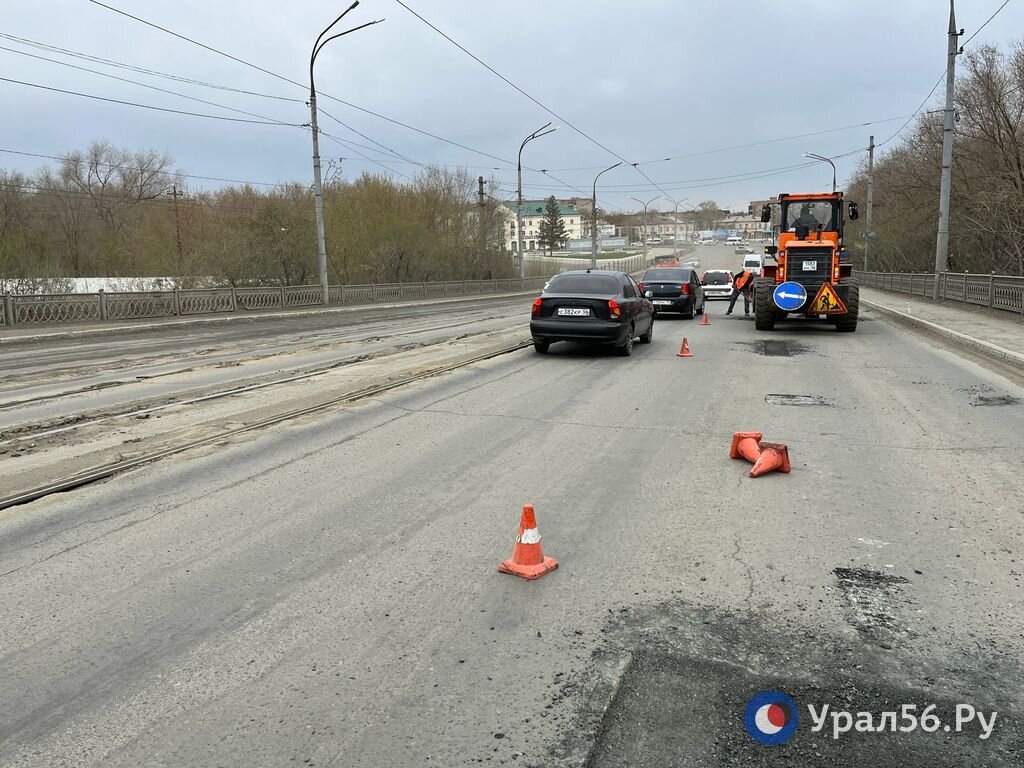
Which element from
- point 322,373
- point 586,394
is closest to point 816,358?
point 586,394

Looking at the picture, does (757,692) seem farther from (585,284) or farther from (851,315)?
(851,315)

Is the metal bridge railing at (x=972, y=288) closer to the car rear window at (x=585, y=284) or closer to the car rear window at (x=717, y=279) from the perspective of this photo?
the car rear window at (x=717, y=279)

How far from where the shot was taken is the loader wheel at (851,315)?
1770 centimetres

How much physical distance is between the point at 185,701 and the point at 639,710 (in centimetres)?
175

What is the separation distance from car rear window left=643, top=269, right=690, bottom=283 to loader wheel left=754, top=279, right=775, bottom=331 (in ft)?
18.1

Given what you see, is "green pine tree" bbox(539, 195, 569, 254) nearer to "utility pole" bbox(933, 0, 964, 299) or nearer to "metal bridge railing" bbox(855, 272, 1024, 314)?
"metal bridge railing" bbox(855, 272, 1024, 314)

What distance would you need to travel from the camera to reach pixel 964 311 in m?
22.4

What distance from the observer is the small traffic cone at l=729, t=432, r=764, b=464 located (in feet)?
20.2

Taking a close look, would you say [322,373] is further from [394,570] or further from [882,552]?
[882,552]

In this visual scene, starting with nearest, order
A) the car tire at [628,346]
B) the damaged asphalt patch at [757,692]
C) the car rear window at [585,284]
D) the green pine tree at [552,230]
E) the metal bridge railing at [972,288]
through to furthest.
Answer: the damaged asphalt patch at [757,692]
the car rear window at [585,284]
the car tire at [628,346]
the metal bridge railing at [972,288]
the green pine tree at [552,230]

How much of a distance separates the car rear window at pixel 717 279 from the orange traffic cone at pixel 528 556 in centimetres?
3596

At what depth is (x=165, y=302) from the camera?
24375 mm

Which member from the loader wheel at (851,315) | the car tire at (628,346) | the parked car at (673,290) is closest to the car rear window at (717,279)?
the parked car at (673,290)

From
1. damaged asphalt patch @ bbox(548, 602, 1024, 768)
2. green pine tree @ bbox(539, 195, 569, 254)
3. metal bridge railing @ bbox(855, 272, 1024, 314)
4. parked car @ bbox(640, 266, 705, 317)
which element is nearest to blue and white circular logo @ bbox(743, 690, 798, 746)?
damaged asphalt patch @ bbox(548, 602, 1024, 768)
